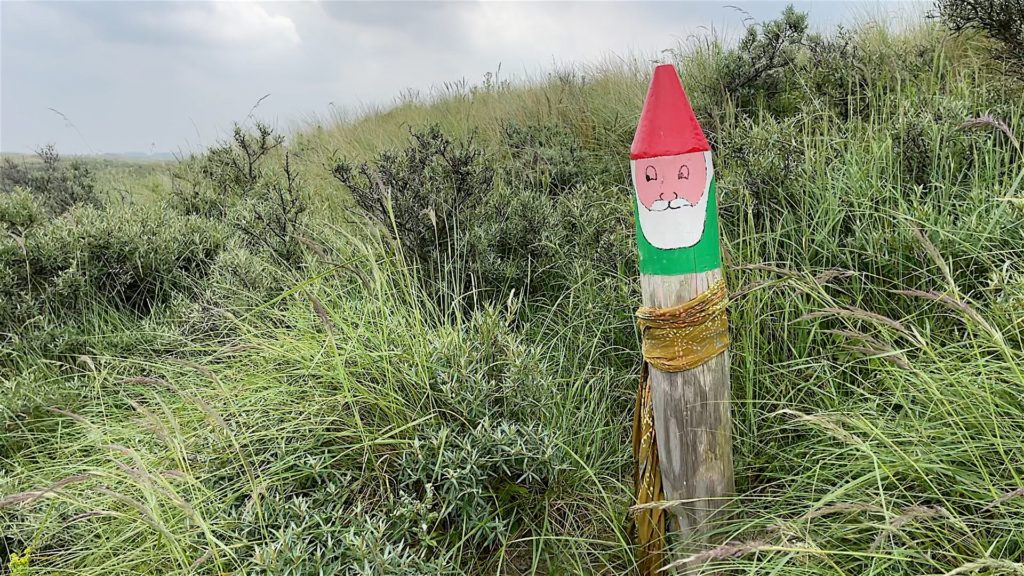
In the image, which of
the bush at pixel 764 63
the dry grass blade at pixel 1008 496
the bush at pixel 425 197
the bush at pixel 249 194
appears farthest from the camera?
the bush at pixel 764 63

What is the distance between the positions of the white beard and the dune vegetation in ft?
1.18

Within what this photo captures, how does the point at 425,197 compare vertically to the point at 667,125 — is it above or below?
below

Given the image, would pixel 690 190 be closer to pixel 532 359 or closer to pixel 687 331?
pixel 687 331

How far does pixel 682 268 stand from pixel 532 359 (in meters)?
0.92

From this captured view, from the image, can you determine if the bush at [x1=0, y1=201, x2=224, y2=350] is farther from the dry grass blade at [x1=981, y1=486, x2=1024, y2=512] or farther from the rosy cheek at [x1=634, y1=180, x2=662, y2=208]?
the dry grass blade at [x1=981, y1=486, x2=1024, y2=512]

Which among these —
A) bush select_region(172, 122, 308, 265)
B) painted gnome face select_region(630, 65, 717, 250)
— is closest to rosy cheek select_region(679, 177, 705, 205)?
painted gnome face select_region(630, 65, 717, 250)

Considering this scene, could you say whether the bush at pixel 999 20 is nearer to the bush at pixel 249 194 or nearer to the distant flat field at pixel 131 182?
the bush at pixel 249 194

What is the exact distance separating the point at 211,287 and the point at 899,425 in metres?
3.81

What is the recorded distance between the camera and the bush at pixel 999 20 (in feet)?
13.1

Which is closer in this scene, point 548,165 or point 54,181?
point 548,165

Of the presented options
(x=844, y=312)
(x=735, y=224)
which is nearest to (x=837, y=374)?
(x=844, y=312)

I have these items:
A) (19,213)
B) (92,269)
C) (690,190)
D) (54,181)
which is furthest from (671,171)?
(54,181)

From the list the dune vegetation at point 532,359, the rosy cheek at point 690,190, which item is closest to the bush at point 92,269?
the dune vegetation at point 532,359

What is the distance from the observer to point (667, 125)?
177cm
